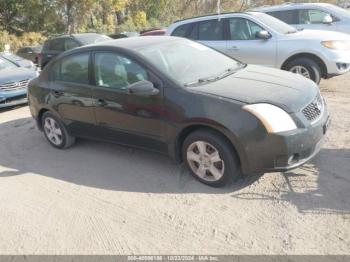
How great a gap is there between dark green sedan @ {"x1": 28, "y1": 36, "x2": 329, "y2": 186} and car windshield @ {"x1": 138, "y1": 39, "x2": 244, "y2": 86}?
0.05ft

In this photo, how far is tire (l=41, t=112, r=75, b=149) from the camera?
5.66 metres

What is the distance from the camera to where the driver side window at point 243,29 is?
779 cm

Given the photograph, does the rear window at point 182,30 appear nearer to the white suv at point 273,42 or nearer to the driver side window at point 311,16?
the white suv at point 273,42

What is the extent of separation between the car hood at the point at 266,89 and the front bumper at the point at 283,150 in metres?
0.26

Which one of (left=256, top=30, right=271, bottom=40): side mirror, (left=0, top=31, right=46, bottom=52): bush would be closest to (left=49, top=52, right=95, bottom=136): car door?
(left=256, top=30, right=271, bottom=40): side mirror

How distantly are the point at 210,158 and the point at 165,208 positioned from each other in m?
0.70

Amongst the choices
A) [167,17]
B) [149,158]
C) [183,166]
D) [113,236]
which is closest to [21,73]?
[149,158]

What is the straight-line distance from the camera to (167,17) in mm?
34094

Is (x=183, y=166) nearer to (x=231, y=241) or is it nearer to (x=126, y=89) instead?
(x=126, y=89)

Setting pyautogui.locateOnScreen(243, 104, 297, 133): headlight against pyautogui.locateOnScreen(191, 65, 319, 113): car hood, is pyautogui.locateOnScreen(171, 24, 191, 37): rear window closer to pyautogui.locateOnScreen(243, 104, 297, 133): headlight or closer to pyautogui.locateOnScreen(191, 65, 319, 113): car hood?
pyautogui.locateOnScreen(191, 65, 319, 113): car hood

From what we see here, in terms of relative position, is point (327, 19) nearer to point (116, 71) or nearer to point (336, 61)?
point (336, 61)

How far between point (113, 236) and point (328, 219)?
195 centimetres

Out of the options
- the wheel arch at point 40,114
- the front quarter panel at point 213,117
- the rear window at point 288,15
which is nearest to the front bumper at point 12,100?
the wheel arch at point 40,114

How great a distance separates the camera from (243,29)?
26.0 ft
